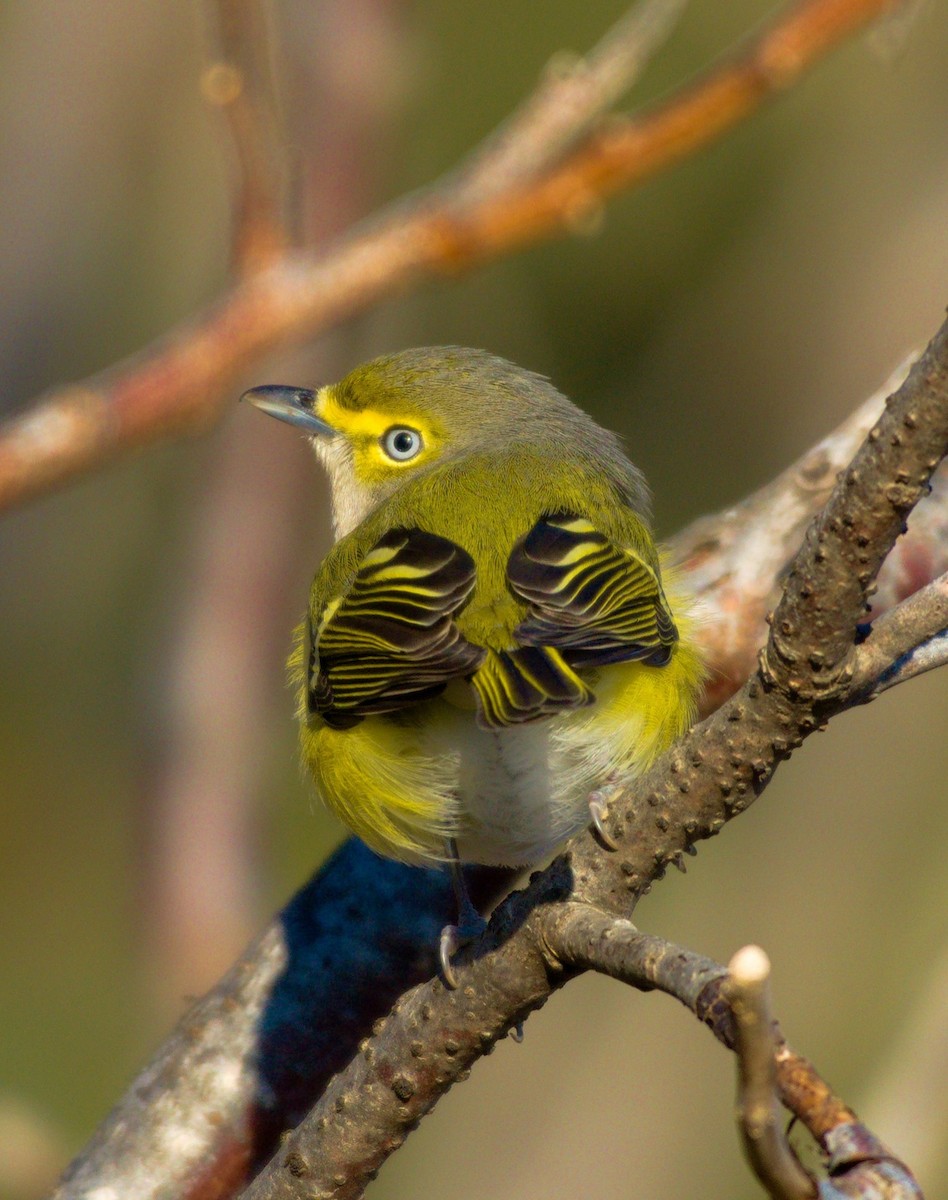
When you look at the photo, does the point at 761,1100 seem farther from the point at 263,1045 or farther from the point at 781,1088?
the point at 263,1045

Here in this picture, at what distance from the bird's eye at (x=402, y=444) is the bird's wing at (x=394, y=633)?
3.49ft

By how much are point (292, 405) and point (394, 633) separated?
6.54ft

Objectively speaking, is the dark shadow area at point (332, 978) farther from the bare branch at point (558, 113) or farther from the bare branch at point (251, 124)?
the bare branch at point (558, 113)

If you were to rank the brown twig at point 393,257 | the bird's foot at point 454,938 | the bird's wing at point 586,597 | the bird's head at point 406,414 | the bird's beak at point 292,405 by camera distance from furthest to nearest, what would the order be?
the bird's beak at point 292,405 → the bird's head at point 406,414 → the bird's wing at point 586,597 → the brown twig at point 393,257 → the bird's foot at point 454,938

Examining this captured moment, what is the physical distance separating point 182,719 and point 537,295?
4.24m

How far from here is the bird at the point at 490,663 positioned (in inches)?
125

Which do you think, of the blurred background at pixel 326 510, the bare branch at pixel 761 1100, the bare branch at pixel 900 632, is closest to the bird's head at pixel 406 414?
the blurred background at pixel 326 510

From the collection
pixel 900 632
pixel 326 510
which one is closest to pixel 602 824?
pixel 900 632

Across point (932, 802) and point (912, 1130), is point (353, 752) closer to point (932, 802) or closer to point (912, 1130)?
point (912, 1130)

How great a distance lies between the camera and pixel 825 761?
21.5 ft

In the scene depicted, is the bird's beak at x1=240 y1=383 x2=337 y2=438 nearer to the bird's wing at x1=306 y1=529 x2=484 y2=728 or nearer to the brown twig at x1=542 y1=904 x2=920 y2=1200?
the bird's wing at x1=306 y1=529 x2=484 y2=728

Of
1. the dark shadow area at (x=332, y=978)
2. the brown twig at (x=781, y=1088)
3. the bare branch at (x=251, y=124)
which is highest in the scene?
the bare branch at (x=251, y=124)

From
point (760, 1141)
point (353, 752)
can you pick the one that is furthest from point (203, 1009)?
point (760, 1141)

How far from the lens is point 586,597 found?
334 cm
